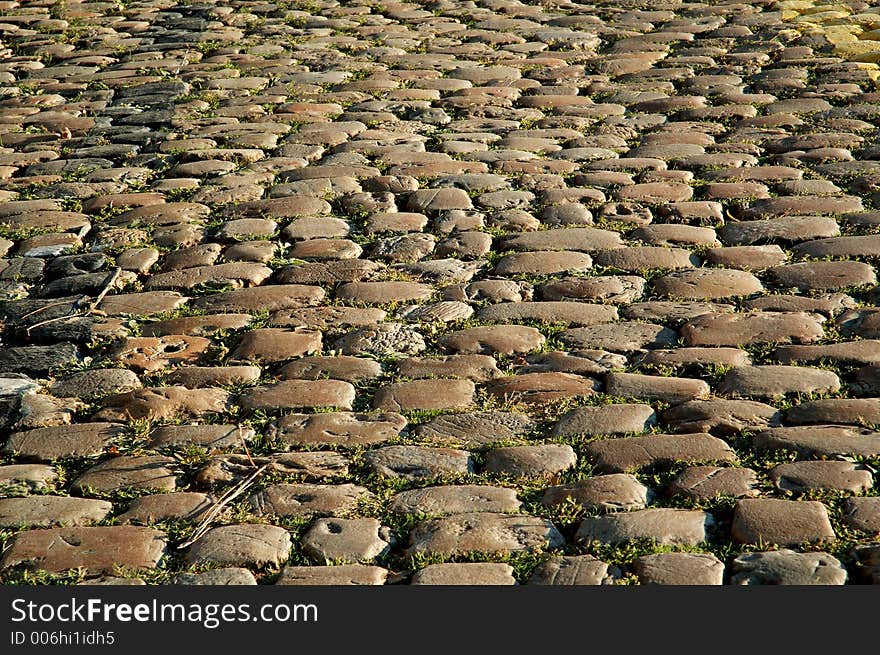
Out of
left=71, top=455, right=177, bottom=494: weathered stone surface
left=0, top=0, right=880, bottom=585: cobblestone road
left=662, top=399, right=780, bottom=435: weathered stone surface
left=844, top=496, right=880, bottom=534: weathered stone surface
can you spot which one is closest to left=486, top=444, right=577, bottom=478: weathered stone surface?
left=0, top=0, right=880, bottom=585: cobblestone road

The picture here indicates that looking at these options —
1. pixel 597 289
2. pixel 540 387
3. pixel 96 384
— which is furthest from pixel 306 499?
pixel 597 289

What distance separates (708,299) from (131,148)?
3018mm

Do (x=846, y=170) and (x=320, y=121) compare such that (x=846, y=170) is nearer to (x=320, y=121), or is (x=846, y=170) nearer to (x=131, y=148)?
(x=320, y=121)

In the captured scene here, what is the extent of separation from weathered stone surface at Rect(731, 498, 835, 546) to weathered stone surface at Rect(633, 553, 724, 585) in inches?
4.6

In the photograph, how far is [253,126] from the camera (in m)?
5.73

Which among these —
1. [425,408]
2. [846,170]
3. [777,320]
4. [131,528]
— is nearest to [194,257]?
[425,408]

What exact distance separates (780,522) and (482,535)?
0.64m

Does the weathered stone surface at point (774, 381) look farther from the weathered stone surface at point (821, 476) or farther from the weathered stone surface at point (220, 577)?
the weathered stone surface at point (220, 577)

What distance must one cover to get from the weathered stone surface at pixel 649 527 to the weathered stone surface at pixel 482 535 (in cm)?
8

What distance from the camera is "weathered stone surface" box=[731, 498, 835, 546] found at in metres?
2.49

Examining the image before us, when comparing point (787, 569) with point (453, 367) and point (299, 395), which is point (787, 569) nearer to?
point (453, 367)

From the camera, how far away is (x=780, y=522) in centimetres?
254

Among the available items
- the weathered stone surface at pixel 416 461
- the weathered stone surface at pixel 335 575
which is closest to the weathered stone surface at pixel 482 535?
the weathered stone surface at pixel 335 575

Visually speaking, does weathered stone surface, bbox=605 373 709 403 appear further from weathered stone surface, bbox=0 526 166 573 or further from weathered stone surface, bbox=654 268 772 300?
weathered stone surface, bbox=0 526 166 573
